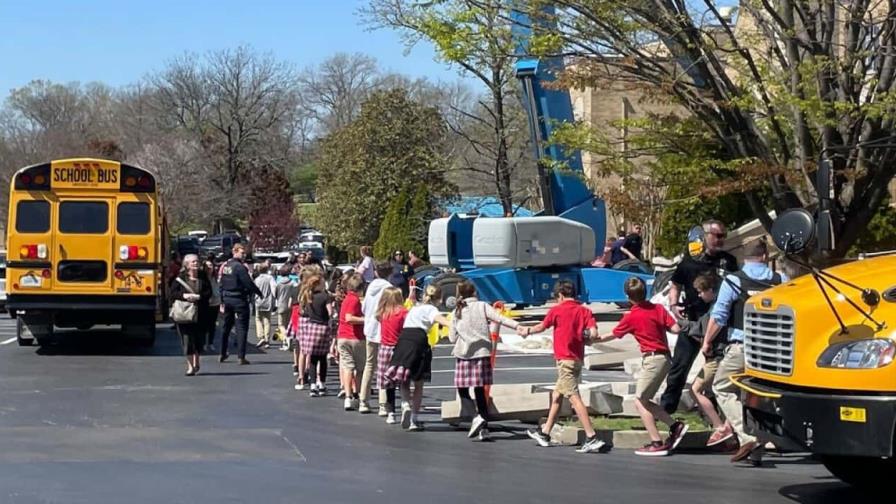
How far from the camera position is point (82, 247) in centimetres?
2086

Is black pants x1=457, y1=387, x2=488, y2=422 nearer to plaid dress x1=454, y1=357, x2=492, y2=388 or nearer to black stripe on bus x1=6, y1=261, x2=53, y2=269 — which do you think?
plaid dress x1=454, y1=357, x2=492, y2=388

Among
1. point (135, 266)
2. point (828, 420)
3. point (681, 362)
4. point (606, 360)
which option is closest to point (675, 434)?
point (681, 362)

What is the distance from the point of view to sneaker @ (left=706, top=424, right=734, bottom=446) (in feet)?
37.9

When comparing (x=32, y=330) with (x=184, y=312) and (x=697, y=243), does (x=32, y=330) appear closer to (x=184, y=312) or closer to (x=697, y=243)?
(x=184, y=312)

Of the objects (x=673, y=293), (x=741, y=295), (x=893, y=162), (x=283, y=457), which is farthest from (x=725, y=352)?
(x=283, y=457)

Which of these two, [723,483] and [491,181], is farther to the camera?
[491,181]

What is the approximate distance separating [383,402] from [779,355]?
6179mm

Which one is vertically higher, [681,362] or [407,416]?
[681,362]

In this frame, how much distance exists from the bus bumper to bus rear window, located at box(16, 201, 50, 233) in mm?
14989

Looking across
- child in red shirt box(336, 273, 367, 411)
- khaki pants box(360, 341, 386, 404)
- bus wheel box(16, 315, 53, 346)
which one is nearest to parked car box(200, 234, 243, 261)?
bus wheel box(16, 315, 53, 346)

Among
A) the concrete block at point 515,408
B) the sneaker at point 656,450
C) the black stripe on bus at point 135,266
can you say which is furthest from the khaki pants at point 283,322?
the sneaker at point 656,450

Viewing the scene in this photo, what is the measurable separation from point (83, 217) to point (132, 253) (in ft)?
3.27

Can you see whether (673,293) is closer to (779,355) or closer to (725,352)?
(725,352)

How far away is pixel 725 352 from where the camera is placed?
1098 cm
